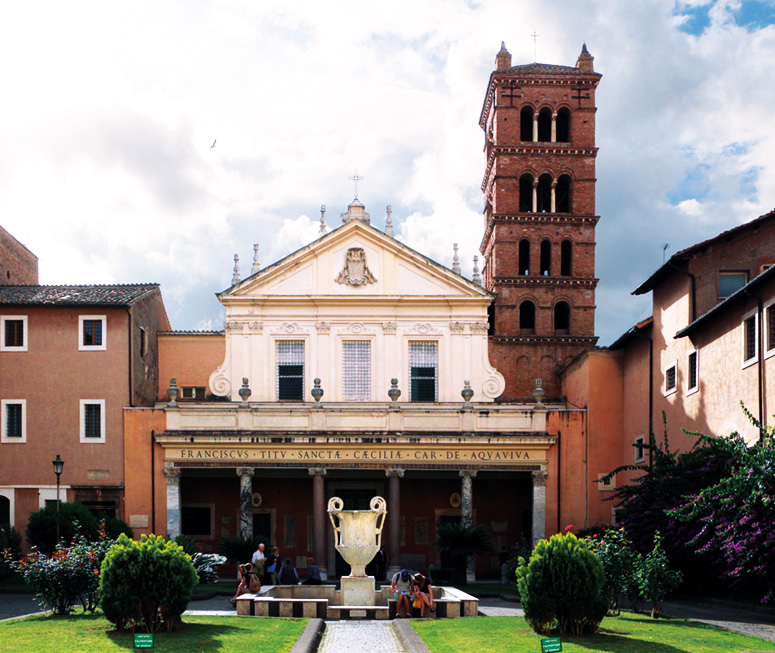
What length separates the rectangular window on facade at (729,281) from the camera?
33.4m

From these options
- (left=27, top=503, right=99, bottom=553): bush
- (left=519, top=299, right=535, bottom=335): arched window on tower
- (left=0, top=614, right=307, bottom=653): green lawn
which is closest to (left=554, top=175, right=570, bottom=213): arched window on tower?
(left=519, top=299, right=535, bottom=335): arched window on tower

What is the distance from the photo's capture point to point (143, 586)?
19.3m

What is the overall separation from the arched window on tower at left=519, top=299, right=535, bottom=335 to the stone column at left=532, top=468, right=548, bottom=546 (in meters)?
15.9

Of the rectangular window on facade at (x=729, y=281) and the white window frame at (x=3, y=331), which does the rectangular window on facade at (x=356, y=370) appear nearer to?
the white window frame at (x=3, y=331)

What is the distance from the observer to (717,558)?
26.5 meters

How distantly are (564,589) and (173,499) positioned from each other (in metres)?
22.1

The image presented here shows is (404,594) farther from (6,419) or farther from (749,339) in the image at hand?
(6,419)

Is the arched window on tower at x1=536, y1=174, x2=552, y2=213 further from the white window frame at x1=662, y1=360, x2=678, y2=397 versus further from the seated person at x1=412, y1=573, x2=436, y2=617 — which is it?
the seated person at x1=412, y1=573, x2=436, y2=617

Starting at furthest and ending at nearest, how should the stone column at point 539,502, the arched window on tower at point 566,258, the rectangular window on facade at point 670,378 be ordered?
the arched window on tower at point 566,258, the stone column at point 539,502, the rectangular window on facade at point 670,378

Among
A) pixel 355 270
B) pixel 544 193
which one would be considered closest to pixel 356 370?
pixel 355 270

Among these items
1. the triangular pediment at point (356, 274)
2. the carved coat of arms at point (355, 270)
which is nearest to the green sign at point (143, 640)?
the triangular pediment at point (356, 274)

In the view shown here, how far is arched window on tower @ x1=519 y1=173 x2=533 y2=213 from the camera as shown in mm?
54844

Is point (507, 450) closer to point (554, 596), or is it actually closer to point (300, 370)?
point (300, 370)

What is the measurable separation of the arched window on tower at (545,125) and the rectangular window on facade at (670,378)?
22.7m
